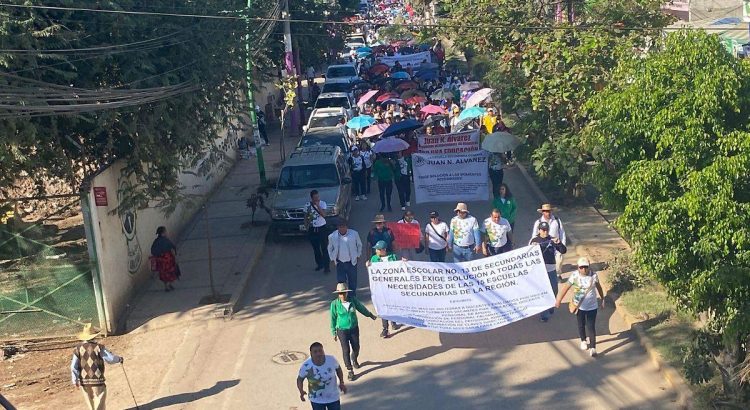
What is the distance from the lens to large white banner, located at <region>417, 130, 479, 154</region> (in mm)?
20094

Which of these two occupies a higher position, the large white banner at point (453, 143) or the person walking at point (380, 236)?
the large white banner at point (453, 143)

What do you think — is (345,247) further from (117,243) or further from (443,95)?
(443,95)

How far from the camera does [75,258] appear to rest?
47.3 ft

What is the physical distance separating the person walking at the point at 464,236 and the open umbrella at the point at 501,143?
565 cm

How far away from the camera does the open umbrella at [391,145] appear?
68.3ft

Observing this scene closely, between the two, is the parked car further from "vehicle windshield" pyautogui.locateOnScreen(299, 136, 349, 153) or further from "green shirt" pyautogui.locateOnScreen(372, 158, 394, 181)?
"vehicle windshield" pyautogui.locateOnScreen(299, 136, 349, 153)

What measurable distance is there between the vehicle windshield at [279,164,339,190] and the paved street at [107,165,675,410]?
5.26 metres

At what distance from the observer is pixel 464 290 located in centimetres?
1239

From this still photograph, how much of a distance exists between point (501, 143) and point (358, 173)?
4227mm

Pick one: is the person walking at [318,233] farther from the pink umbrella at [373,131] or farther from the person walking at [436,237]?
the pink umbrella at [373,131]

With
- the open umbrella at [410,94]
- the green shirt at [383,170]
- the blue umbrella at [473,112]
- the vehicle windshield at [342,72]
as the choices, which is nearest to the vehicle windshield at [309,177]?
the green shirt at [383,170]

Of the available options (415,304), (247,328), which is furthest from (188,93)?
(415,304)

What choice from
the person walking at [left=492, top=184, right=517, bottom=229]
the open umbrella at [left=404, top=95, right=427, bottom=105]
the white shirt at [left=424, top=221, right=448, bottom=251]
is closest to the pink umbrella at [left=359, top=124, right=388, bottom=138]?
the open umbrella at [left=404, top=95, right=427, bottom=105]

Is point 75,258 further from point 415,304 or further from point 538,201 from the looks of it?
point 538,201
